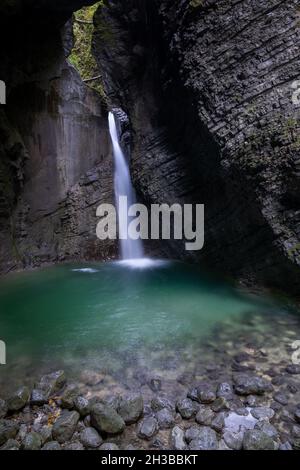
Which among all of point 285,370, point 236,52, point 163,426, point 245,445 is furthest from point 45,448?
point 236,52

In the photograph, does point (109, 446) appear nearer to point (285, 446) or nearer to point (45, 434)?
point (45, 434)

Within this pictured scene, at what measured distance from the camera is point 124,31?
13.1m

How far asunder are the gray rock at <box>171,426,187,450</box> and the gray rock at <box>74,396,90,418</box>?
3.33 ft

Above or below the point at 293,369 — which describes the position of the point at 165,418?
below

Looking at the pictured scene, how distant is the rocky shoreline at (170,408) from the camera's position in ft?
10.3

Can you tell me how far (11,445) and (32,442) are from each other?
0.72 ft

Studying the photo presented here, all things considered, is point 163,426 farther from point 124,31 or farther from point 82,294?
point 124,31

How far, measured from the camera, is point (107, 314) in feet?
22.9

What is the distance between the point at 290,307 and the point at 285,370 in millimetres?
2783

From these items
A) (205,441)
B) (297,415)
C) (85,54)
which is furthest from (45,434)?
(85,54)

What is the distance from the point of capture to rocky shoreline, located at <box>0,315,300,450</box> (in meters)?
3.15

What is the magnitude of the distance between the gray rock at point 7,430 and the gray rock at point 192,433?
183cm

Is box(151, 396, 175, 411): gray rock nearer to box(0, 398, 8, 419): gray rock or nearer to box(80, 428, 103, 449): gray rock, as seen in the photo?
box(80, 428, 103, 449): gray rock

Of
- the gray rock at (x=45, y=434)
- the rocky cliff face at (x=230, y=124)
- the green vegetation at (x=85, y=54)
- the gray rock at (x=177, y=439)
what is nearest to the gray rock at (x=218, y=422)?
the gray rock at (x=177, y=439)
